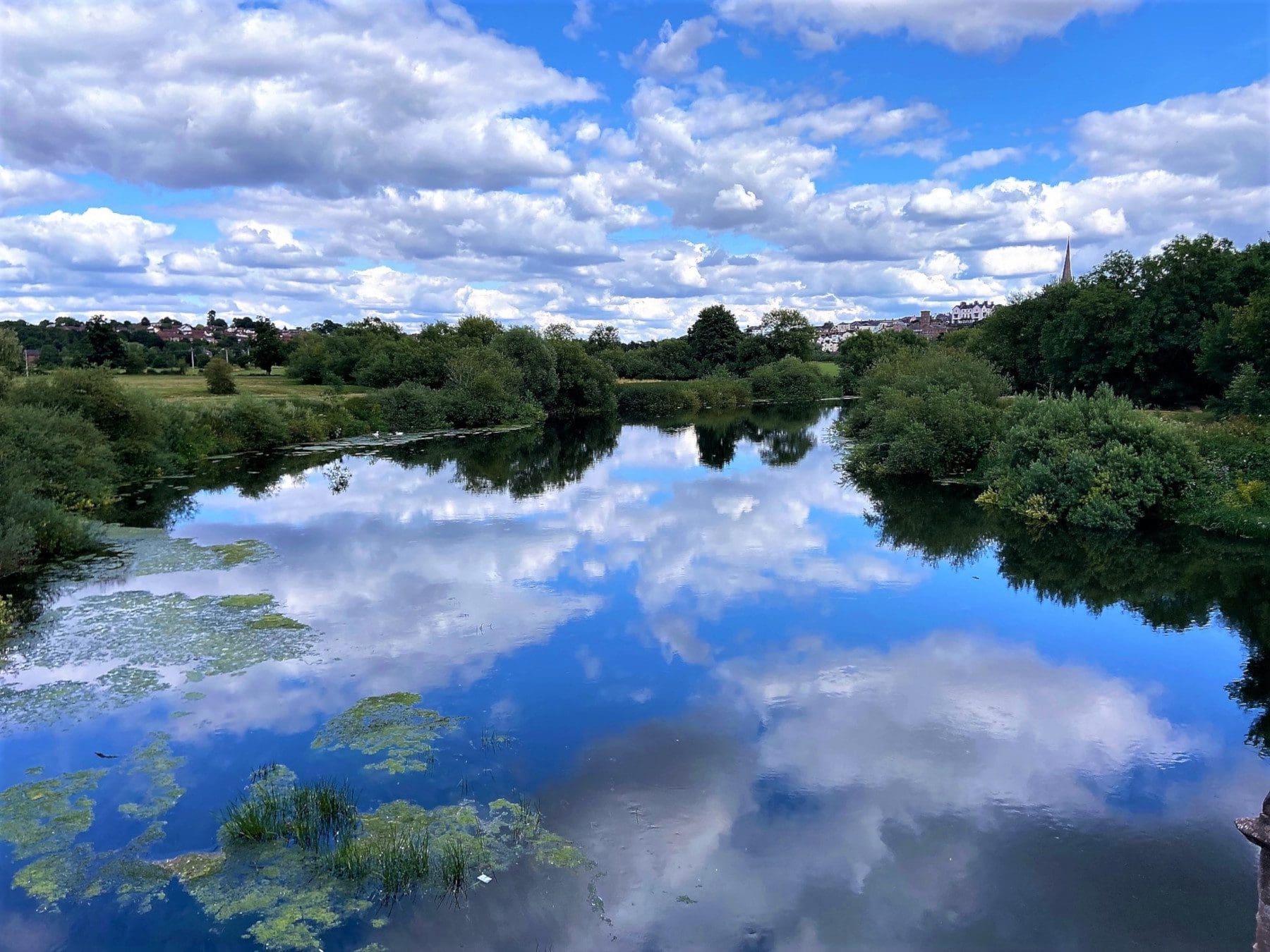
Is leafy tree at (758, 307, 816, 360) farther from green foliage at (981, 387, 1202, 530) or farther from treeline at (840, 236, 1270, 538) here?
green foliage at (981, 387, 1202, 530)

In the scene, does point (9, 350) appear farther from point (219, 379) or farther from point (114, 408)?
point (219, 379)

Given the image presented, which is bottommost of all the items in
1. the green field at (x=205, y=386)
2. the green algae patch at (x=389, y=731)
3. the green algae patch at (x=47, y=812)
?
the green algae patch at (x=47, y=812)

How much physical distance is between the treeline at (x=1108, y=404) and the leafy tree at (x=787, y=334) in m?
45.8

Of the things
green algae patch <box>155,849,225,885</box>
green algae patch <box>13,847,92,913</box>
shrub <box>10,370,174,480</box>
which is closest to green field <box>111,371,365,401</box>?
shrub <box>10,370,174,480</box>

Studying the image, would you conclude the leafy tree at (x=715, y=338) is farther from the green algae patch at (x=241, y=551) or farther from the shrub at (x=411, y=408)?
the green algae patch at (x=241, y=551)

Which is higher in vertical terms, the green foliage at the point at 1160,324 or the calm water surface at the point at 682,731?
the green foliage at the point at 1160,324

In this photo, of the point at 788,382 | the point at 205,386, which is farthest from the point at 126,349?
the point at 788,382

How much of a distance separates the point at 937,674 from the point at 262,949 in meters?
10.6

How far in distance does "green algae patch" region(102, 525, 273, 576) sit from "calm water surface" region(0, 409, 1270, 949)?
0.18m

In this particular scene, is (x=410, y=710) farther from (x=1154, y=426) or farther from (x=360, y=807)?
(x=1154, y=426)

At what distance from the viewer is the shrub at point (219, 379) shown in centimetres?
5275

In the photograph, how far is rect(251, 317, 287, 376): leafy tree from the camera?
246 feet

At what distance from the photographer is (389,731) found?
37.5ft

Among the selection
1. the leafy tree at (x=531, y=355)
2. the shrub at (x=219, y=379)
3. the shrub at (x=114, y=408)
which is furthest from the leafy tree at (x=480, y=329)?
the shrub at (x=114, y=408)
